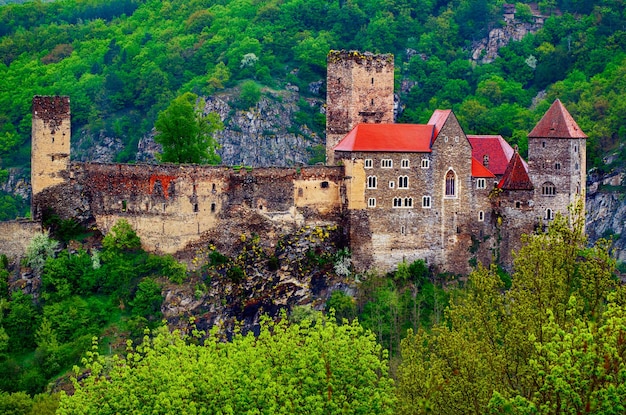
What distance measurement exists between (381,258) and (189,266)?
408 inches

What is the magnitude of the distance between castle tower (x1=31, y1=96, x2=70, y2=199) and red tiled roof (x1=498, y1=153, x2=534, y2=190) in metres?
23.8

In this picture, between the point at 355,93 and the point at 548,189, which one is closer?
the point at 548,189

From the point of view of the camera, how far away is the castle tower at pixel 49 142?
82.4 metres

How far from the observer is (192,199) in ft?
270

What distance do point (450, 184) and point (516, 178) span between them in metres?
3.58

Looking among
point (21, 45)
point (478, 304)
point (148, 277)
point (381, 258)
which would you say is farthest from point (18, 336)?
point (21, 45)

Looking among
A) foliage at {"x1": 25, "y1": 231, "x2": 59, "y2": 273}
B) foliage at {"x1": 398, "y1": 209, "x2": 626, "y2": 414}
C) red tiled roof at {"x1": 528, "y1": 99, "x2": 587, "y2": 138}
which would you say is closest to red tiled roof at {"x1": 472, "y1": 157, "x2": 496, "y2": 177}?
red tiled roof at {"x1": 528, "y1": 99, "x2": 587, "y2": 138}

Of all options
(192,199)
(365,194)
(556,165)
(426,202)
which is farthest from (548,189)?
(192,199)

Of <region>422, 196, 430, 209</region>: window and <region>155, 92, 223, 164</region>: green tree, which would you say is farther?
<region>155, 92, 223, 164</region>: green tree

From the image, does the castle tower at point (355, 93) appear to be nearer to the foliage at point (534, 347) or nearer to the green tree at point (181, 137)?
the green tree at point (181, 137)

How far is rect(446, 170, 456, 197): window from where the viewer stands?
82438 mm

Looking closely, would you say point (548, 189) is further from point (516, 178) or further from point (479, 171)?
point (479, 171)

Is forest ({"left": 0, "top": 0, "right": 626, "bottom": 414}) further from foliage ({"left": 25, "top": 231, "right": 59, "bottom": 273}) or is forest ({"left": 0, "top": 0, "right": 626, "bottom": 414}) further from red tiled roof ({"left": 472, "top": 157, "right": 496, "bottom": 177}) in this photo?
red tiled roof ({"left": 472, "top": 157, "right": 496, "bottom": 177})

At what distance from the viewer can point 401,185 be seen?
82250mm
